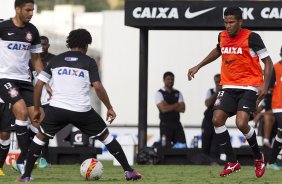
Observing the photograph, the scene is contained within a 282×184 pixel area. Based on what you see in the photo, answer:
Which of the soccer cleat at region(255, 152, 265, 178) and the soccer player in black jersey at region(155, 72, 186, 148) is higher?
the soccer cleat at region(255, 152, 265, 178)

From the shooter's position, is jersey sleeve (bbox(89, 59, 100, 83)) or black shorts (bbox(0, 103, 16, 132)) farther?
black shorts (bbox(0, 103, 16, 132))

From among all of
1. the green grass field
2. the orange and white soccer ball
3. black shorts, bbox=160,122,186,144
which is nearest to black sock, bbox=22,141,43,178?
the green grass field

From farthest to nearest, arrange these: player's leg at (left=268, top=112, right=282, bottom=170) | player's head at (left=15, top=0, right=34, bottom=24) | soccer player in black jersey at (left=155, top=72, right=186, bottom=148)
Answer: soccer player in black jersey at (left=155, top=72, right=186, bottom=148)
player's leg at (left=268, top=112, right=282, bottom=170)
player's head at (left=15, top=0, right=34, bottom=24)

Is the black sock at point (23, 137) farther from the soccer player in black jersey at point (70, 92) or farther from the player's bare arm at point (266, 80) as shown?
the player's bare arm at point (266, 80)

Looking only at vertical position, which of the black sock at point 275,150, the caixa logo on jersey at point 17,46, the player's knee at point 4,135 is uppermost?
the caixa logo on jersey at point 17,46

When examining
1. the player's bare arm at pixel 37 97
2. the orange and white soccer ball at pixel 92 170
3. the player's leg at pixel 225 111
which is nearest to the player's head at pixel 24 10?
the player's bare arm at pixel 37 97

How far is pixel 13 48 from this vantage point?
15.9 metres

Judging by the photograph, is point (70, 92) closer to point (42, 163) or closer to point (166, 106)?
point (42, 163)

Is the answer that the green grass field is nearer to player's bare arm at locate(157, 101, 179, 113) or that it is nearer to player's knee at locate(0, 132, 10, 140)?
player's knee at locate(0, 132, 10, 140)

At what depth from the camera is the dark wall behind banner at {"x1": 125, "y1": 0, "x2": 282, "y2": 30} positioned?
21.0 meters

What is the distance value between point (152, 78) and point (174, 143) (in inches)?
278

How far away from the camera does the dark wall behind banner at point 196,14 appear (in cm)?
2103

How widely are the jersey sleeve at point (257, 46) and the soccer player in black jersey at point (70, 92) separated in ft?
8.27

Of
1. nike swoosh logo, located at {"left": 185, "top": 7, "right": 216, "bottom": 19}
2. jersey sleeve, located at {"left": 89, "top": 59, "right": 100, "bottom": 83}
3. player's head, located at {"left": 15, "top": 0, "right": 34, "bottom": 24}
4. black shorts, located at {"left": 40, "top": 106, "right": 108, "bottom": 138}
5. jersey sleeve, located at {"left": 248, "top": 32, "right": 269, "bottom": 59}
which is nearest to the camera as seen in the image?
jersey sleeve, located at {"left": 89, "top": 59, "right": 100, "bottom": 83}
